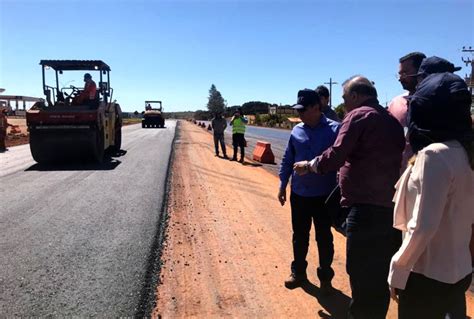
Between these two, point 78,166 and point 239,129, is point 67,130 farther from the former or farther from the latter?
point 239,129

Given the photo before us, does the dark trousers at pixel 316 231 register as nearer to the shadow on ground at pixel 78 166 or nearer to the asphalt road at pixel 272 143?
the shadow on ground at pixel 78 166

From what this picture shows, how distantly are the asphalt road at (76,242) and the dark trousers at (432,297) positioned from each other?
7.88 ft

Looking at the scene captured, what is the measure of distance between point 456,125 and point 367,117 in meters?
1.07

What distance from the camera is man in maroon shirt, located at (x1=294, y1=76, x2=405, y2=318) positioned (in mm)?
3229

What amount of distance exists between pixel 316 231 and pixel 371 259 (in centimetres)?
133

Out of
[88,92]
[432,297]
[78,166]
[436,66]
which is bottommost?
[78,166]

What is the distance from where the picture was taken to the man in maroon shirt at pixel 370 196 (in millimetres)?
3229

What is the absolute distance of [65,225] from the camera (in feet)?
22.2

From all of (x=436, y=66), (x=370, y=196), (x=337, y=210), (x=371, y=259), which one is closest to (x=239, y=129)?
(x=337, y=210)

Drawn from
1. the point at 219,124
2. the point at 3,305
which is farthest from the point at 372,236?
the point at 219,124

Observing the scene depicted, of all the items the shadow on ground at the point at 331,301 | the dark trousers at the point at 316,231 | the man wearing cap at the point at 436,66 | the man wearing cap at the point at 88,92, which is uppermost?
the man wearing cap at the point at 88,92

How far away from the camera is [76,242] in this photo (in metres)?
5.93

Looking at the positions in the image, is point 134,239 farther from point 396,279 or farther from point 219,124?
point 219,124

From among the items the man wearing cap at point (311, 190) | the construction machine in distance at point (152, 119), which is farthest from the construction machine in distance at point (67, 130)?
the construction machine in distance at point (152, 119)
